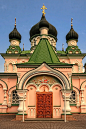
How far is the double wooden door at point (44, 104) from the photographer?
870cm

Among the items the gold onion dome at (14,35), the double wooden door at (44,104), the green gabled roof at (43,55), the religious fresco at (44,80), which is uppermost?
the gold onion dome at (14,35)

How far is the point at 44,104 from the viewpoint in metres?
8.79

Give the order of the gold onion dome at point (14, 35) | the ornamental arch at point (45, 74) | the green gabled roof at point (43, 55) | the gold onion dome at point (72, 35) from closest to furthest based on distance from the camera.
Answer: the ornamental arch at point (45, 74) < the green gabled roof at point (43, 55) < the gold onion dome at point (14, 35) < the gold onion dome at point (72, 35)

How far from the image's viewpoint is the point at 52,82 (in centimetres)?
916

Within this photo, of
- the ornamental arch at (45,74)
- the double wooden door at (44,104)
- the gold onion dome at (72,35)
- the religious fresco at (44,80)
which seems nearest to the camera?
the double wooden door at (44,104)

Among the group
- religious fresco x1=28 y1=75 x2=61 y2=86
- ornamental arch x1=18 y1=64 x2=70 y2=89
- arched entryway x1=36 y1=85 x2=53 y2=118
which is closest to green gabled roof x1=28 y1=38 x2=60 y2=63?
ornamental arch x1=18 y1=64 x2=70 y2=89

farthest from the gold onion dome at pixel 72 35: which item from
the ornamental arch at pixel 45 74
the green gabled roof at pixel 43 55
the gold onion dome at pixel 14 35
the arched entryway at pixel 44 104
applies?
the arched entryway at pixel 44 104

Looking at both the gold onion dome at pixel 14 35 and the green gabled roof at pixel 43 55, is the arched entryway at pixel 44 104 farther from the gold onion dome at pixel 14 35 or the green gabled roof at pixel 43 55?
the gold onion dome at pixel 14 35

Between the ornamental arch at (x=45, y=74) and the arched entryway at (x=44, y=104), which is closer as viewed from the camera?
the arched entryway at (x=44, y=104)

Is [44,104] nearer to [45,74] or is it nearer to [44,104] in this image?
[44,104]

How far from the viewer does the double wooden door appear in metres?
8.70

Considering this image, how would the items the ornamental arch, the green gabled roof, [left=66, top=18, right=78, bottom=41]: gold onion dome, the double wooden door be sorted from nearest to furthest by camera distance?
the double wooden door
the ornamental arch
the green gabled roof
[left=66, top=18, right=78, bottom=41]: gold onion dome

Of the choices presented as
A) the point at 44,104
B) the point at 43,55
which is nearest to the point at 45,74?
the point at 44,104

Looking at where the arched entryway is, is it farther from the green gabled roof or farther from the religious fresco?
the green gabled roof
